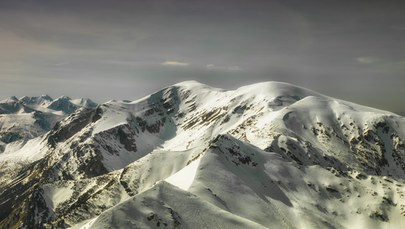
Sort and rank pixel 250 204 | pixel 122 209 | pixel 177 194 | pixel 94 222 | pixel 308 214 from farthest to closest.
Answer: pixel 308 214, pixel 250 204, pixel 177 194, pixel 122 209, pixel 94 222

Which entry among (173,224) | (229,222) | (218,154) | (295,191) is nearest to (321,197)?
(295,191)

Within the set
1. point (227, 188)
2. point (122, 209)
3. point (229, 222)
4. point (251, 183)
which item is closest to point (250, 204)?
point (227, 188)

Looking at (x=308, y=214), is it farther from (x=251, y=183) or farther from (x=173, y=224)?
(x=173, y=224)

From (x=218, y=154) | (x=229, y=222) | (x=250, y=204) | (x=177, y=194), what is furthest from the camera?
(x=218, y=154)

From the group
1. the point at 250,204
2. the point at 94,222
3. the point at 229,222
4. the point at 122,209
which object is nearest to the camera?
the point at 94,222

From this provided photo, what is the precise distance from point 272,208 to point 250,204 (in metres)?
14.5

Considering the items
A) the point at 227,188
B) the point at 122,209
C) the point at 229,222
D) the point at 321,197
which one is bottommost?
the point at 321,197

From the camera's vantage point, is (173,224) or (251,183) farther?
(251,183)

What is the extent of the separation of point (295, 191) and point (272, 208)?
107 feet

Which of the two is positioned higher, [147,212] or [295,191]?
[147,212]

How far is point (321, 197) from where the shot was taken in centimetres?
19762

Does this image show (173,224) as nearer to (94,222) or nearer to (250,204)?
(94,222)

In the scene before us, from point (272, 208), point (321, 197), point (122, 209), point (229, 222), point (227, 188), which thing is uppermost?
point (122, 209)

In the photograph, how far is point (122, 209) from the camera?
359 feet
